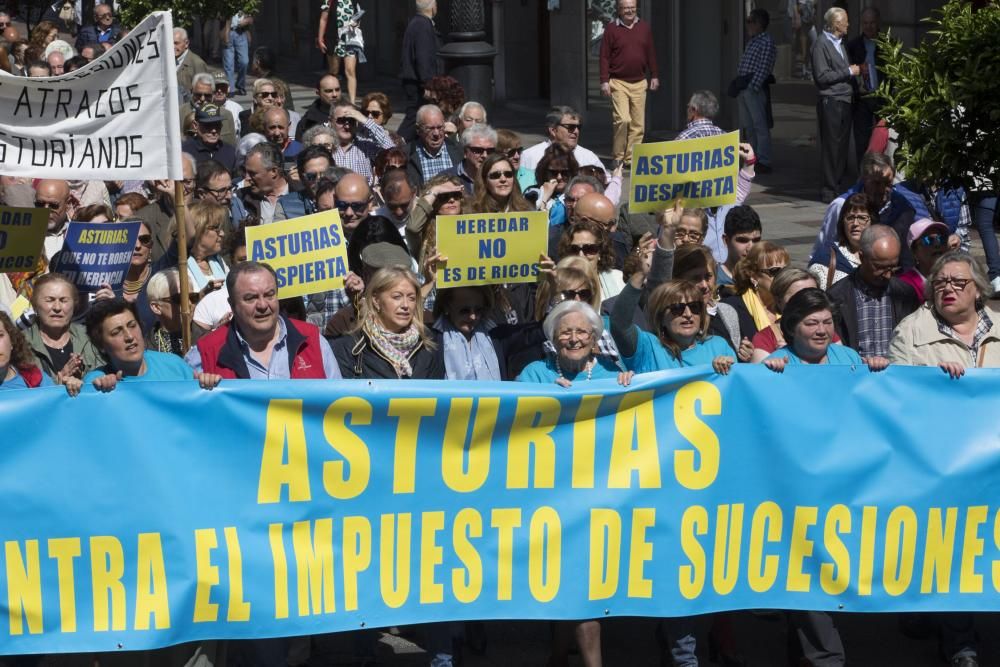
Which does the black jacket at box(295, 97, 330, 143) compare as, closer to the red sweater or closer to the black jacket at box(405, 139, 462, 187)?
the black jacket at box(405, 139, 462, 187)

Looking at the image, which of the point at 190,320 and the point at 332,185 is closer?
the point at 190,320

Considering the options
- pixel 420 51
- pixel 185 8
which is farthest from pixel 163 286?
pixel 185 8

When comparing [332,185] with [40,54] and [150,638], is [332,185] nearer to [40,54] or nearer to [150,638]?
[150,638]

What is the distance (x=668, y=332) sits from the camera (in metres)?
6.53

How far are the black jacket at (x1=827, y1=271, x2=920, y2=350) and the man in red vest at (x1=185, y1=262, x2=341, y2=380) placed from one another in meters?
2.41

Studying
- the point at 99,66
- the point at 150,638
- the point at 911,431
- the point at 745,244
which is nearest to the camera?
the point at 150,638

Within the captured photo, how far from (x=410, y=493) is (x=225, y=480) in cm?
66

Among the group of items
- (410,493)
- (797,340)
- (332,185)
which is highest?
(332,185)

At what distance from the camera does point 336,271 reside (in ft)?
24.6

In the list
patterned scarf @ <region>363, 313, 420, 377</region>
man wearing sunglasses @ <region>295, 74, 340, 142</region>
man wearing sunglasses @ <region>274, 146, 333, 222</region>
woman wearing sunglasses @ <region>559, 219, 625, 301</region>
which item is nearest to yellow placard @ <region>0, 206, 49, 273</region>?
patterned scarf @ <region>363, 313, 420, 377</region>

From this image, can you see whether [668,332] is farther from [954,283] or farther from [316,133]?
[316,133]

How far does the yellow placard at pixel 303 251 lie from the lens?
289 inches

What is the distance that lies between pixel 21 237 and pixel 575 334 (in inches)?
110

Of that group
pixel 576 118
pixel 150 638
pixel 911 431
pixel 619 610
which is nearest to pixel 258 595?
pixel 150 638
